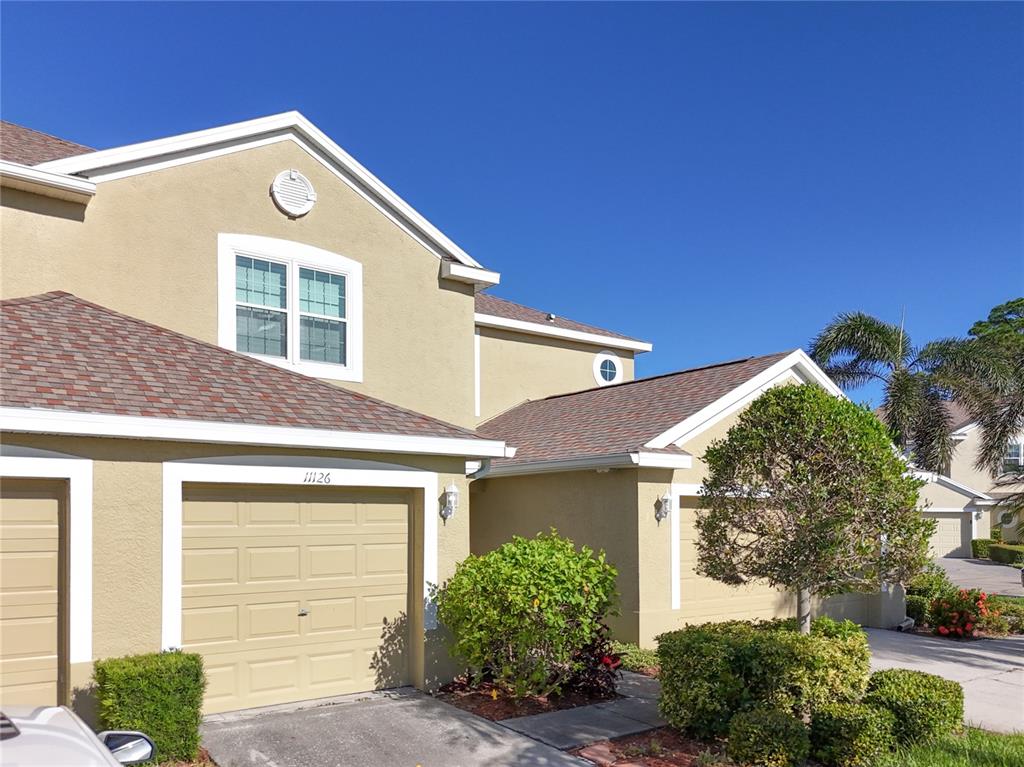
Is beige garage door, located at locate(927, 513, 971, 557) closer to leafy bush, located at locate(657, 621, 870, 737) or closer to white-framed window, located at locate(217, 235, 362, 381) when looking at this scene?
leafy bush, located at locate(657, 621, 870, 737)

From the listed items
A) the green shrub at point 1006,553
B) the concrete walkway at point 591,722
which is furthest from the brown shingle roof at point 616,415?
the green shrub at point 1006,553

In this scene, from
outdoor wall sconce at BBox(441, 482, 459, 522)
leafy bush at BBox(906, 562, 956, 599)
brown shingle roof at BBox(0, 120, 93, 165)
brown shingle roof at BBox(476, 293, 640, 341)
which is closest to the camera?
outdoor wall sconce at BBox(441, 482, 459, 522)

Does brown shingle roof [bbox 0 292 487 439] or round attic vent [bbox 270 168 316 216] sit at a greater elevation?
round attic vent [bbox 270 168 316 216]

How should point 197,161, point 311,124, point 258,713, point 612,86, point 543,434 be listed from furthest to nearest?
1. point 612,86
2. point 543,434
3. point 311,124
4. point 197,161
5. point 258,713

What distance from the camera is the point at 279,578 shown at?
853cm

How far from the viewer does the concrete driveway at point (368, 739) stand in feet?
22.8

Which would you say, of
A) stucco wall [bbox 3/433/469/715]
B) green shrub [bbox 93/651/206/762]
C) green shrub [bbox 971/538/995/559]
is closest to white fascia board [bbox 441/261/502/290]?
stucco wall [bbox 3/433/469/715]

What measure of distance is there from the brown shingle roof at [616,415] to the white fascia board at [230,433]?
2.94 m

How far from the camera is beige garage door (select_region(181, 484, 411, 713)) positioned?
26.4ft

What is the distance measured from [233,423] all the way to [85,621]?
2.24 metres

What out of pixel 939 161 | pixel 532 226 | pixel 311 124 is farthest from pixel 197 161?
pixel 939 161

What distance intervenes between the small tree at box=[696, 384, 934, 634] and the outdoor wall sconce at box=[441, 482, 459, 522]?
124 inches

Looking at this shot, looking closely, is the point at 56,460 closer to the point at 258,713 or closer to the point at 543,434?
the point at 258,713

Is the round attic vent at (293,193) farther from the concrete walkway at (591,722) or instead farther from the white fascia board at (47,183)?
the concrete walkway at (591,722)
